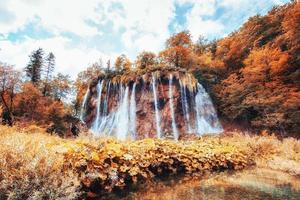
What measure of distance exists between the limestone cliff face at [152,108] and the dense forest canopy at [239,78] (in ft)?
5.35

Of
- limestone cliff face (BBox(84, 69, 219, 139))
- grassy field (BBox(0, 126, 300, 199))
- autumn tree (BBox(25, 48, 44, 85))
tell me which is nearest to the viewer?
grassy field (BBox(0, 126, 300, 199))

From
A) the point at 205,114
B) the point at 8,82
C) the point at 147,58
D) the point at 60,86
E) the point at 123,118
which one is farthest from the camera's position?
the point at 60,86

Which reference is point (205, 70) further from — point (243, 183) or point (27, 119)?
point (243, 183)

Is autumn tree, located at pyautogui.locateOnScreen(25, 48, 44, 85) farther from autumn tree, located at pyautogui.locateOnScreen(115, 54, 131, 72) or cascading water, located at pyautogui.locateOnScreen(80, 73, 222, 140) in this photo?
cascading water, located at pyautogui.locateOnScreen(80, 73, 222, 140)

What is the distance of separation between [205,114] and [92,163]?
71.4ft

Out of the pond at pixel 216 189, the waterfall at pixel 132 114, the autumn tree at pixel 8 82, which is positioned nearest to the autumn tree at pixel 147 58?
the waterfall at pixel 132 114

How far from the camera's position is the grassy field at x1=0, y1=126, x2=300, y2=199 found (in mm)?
3150

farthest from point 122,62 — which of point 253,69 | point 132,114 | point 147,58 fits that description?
point 253,69

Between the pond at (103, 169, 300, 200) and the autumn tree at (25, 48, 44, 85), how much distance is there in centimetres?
3787

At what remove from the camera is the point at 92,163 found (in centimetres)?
443

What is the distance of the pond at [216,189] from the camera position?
14.8 ft

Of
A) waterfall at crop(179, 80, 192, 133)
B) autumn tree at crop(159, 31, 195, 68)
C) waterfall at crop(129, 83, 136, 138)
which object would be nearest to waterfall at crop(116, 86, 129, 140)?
waterfall at crop(129, 83, 136, 138)

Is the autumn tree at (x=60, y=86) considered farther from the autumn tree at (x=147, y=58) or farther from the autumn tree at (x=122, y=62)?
the autumn tree at (x=147, y=58)

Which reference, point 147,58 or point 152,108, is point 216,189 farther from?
point 147,58
